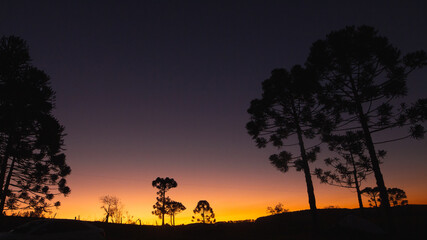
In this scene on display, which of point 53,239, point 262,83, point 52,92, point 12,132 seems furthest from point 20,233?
point 262,83

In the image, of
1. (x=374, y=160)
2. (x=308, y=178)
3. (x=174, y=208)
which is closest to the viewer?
(x=374, y=160)

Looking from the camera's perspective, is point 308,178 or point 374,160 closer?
point 374,160

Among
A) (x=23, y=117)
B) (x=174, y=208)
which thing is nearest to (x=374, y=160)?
(x=23, y=117)

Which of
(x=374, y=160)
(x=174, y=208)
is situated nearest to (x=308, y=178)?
(x=374, y=160)

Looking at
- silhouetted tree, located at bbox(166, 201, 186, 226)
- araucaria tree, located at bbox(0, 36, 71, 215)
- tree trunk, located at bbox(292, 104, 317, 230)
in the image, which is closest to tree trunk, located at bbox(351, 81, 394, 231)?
tree trunk, located at bbox(292, 104, 317, 230)

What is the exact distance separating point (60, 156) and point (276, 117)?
18895 mm

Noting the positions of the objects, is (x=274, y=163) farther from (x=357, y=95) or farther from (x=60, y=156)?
(x=60, y=156)

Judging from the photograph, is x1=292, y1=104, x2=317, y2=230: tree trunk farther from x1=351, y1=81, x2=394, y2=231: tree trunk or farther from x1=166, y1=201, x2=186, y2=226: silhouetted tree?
x1=166, y1=201, x2=186, y2=226: silhouetted tree

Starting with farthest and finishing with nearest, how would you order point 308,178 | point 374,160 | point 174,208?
point 174,208 < point 308,178 < point 374,160

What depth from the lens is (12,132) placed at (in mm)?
17312

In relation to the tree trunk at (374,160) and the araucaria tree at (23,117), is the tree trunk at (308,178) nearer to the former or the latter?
the tree trunk at (374,160)

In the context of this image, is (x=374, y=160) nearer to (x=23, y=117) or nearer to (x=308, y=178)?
(x=308, y=178)

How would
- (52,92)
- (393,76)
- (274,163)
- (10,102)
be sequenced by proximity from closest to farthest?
(393,76) → (10,102) → (52,92) → (274,163)

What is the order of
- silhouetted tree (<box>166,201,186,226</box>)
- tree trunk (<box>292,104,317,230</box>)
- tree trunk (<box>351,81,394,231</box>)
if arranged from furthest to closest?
silhouetted tree (<box>166,201,186,226</box>) < tree trunk (<box>292,104,317,230</box>) < tree trunk (<box>351,81,394,231</box>)
